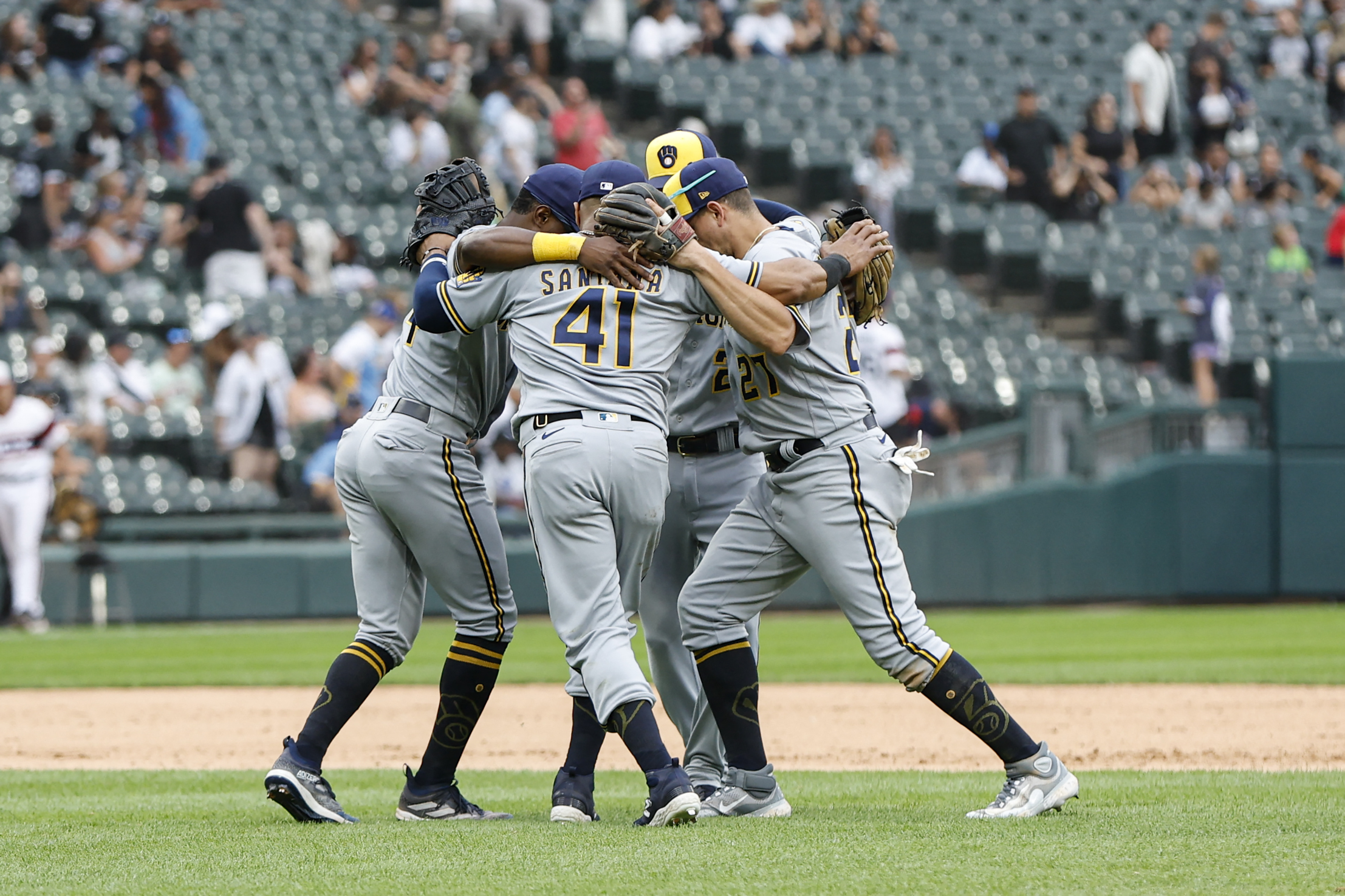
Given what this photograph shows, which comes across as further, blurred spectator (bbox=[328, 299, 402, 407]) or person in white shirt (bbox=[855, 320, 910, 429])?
person in white shirt (bbox=[855, 320, 910, 429])

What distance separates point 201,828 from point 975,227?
1346 cm

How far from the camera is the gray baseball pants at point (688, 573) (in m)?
5.06

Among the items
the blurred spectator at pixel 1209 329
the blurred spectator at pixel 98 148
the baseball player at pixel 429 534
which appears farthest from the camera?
the blurred spectator at pixel 1209 329

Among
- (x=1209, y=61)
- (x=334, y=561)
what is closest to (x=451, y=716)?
(x=334, y=561)

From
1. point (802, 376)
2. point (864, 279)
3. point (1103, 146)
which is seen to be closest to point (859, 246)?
point (864, 279)

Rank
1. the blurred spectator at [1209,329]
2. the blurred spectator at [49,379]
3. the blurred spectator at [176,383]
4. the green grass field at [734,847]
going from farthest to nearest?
the blurred spectator at [1209,329] < the blurred spectator at [176,383] < the blurred spectator at [49,379] < the green grass field at [734,847]

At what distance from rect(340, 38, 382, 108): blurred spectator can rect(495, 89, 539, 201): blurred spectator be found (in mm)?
1427

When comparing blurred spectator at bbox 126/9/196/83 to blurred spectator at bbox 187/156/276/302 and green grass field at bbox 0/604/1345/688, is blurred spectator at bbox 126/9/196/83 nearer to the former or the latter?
blurred spectator at bbox 187/156/276/302

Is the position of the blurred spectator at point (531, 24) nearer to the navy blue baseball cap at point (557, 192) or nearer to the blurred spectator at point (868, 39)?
the blurred spectator at point (868, 39)

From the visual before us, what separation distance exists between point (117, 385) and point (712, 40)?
8425 millimetres

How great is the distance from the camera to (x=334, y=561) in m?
12.7

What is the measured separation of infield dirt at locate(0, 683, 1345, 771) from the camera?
20.6 ft

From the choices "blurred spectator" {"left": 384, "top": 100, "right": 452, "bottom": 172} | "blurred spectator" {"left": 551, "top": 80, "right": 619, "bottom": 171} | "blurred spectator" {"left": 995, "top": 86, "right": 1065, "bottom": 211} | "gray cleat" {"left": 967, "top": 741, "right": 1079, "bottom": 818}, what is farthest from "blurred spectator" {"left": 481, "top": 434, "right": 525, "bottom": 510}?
"gray cleat" {"left": 967, "top": 741, "right": 1079, "bottom": 818}

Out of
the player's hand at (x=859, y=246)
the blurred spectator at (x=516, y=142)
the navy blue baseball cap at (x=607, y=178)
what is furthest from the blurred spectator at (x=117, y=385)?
the player's hand at (x=859, y=246)
